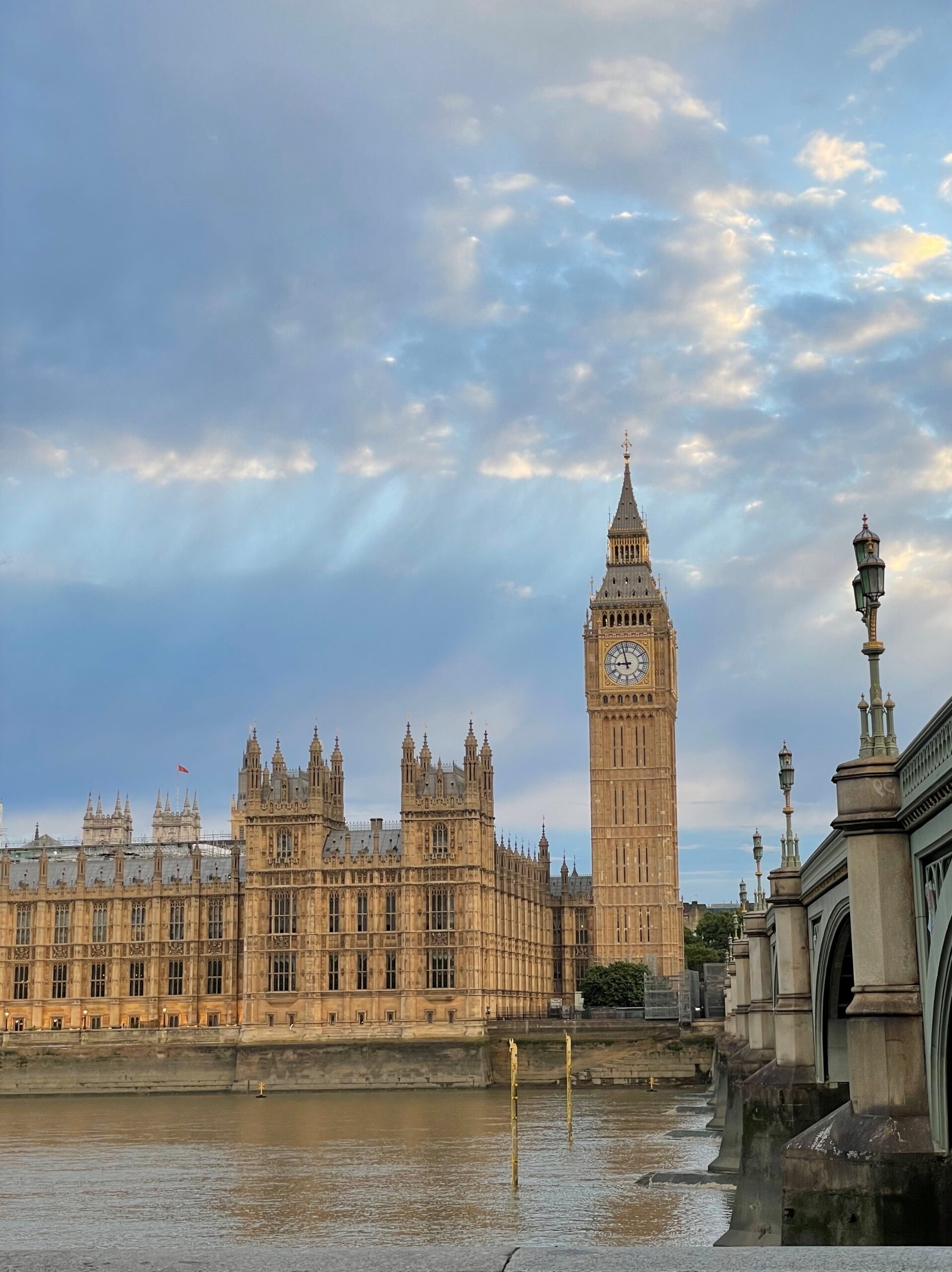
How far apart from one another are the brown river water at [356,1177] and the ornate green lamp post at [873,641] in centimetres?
811

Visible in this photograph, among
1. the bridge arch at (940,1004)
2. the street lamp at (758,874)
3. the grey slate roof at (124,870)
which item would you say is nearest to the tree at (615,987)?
the grey slate roof at (124,870)

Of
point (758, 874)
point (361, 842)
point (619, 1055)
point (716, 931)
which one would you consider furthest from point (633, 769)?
point (758, 874)

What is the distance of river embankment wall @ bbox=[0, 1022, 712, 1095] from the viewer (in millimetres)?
112125

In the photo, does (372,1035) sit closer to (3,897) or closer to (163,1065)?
(163,1065)

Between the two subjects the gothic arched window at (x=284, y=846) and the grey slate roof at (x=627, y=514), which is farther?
the grey slate roof at (x=627, y=514)

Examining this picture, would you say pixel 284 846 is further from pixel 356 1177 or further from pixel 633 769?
pixel 356 1177

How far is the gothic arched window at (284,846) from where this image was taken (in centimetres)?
12738

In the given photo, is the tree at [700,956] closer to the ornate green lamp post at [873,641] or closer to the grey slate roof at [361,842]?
the grey slate roof at [361,842]

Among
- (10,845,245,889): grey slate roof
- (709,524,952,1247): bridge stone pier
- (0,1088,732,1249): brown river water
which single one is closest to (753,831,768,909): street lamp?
(0,1088,732,1249): brown river water

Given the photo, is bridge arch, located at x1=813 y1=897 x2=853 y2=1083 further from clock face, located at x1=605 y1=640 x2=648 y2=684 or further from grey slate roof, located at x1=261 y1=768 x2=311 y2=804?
clock face, located at x1=605 y1=640 x2=648 y2=684

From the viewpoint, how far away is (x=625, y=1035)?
113 metres

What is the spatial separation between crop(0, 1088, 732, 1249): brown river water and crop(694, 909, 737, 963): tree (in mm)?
77440

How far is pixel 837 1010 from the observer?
34.8 metres

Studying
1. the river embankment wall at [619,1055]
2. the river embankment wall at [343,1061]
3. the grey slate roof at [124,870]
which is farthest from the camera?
the grey slate roof at [124,870]
